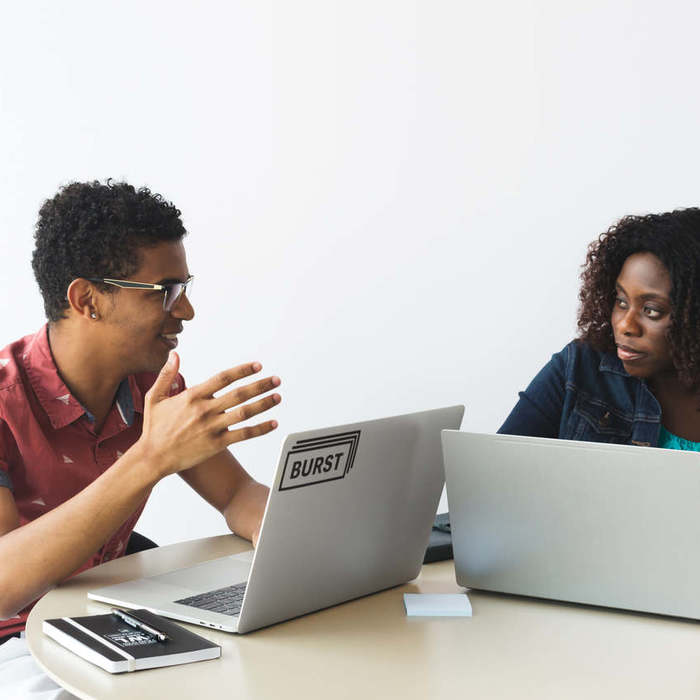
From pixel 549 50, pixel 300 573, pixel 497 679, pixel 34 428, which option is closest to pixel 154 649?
pixel 300 573

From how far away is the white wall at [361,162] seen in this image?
279 cm

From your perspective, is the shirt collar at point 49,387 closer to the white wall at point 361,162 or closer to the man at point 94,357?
the man at point 94,357

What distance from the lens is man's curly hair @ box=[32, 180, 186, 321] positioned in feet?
5.97

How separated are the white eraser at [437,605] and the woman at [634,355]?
0.86 m

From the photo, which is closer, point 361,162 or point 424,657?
point 424,657

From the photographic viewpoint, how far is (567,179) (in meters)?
2.84

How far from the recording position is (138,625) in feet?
4.22

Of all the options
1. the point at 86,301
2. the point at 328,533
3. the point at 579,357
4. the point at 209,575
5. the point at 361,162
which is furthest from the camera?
the point at 361,162

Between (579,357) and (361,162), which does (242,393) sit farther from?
(361,162)

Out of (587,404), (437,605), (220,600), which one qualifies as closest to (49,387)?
(220,600)

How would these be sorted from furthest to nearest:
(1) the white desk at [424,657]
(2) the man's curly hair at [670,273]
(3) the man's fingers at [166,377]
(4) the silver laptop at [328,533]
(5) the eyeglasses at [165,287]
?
(2) the man's curly hair at [670,273]
(5) the eyeglasses at [165,287]
(3) the man's fingers at [166,377]
(4) the silver laptop at [328,533]
(1) the white desk at [424,657]

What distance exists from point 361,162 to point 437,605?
6.41 ft

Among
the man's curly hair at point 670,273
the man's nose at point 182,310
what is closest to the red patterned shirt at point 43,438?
the man's nose at point 182,310

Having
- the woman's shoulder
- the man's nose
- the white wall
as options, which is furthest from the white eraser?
the white wall
